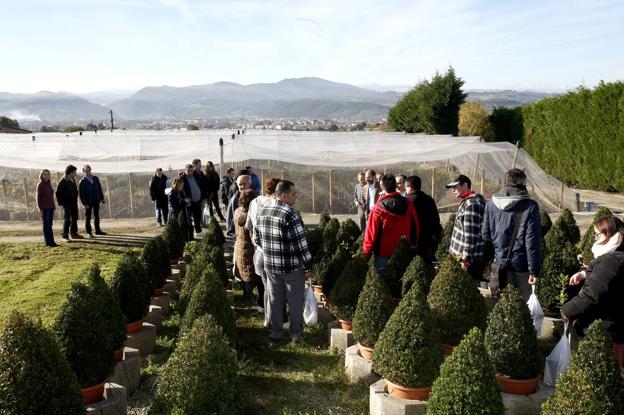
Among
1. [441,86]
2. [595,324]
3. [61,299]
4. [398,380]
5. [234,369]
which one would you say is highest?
[441,86]

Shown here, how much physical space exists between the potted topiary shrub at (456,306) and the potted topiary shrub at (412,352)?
62 centimetres

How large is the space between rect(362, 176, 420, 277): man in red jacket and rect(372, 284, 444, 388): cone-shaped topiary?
7.25ft

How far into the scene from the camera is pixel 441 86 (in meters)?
34.4

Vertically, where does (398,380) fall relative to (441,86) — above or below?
below

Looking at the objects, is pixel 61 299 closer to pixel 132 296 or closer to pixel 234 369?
pixel 132 296

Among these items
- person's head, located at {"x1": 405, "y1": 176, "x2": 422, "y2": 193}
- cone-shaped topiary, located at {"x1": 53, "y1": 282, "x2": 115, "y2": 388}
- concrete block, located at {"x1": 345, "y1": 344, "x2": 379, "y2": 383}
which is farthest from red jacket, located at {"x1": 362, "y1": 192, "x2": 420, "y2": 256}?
cone-shaped topiary, located at {"x1": 53, "y1": 282, "x2": 115, "y2": 388}

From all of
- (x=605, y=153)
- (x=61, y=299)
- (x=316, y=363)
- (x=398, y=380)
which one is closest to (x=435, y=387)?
(x=398, y=380)

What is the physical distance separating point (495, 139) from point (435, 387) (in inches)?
1272

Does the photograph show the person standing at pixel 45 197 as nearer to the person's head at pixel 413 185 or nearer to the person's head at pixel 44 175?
the person's head at pixel 44 175

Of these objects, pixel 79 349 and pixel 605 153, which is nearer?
pixel 79 349

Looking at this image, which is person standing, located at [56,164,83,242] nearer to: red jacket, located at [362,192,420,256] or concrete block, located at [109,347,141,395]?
concrete block, located at [109,347,141,395]

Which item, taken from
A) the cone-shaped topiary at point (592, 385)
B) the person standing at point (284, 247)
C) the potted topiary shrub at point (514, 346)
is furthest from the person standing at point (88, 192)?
the cone-shaped topiary at point (592, 385)

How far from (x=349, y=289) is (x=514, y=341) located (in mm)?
2153

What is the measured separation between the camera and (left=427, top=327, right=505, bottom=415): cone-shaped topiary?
11.1ft
